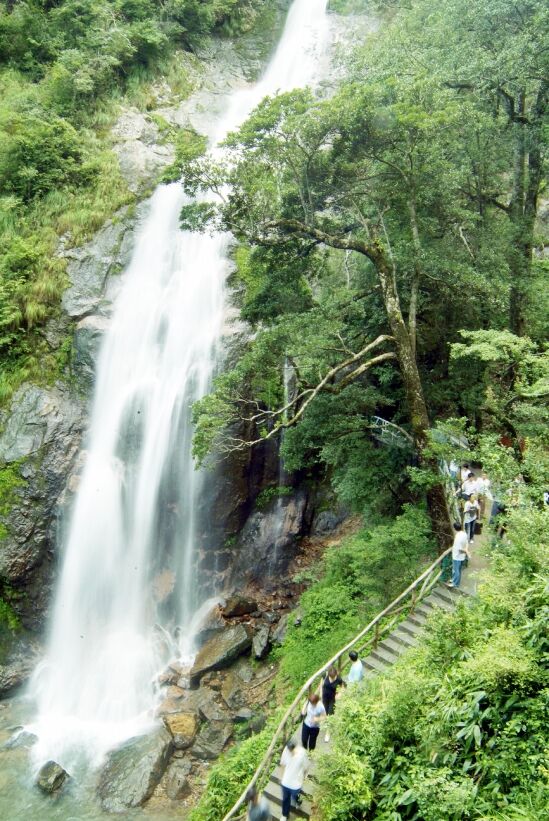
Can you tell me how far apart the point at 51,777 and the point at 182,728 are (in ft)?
8.76

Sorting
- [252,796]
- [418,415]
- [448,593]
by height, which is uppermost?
[418,415]

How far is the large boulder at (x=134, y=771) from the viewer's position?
34.3 feet

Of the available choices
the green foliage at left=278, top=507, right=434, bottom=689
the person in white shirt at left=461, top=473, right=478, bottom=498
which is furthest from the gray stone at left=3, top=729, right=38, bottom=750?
the person in white shirt at left=461, top=473, right=478, bottom=498

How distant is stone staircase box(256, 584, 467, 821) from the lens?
7380 millimetres

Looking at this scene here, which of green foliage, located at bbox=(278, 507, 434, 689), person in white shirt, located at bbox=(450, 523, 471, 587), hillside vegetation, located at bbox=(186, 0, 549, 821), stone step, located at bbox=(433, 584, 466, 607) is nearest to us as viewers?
person in white shirt, located at bbox=(450, 523, 471, 587)

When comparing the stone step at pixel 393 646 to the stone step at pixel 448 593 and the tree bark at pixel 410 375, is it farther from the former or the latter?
the tree bark at pixel 410 375

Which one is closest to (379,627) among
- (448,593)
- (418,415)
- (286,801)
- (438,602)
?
(438,602)

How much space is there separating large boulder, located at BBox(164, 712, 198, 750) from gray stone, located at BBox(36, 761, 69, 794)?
2178 mm

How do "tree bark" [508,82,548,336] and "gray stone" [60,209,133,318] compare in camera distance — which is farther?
"gray stone" [60,209,133,318]

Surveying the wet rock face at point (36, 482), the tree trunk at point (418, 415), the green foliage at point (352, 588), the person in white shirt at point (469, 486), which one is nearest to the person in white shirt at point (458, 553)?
the green foliage at point (352, 588)

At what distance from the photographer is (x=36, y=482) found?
1512 cm

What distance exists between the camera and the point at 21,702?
1318cm

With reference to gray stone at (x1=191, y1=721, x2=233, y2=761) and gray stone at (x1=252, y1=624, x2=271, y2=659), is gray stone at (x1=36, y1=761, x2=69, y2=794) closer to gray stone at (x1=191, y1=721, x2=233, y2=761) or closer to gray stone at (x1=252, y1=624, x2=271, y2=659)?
gray stone at (x1=191, y1=721, x2=233, y2=761)

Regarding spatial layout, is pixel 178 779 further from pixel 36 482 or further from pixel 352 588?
pixel 36 482
